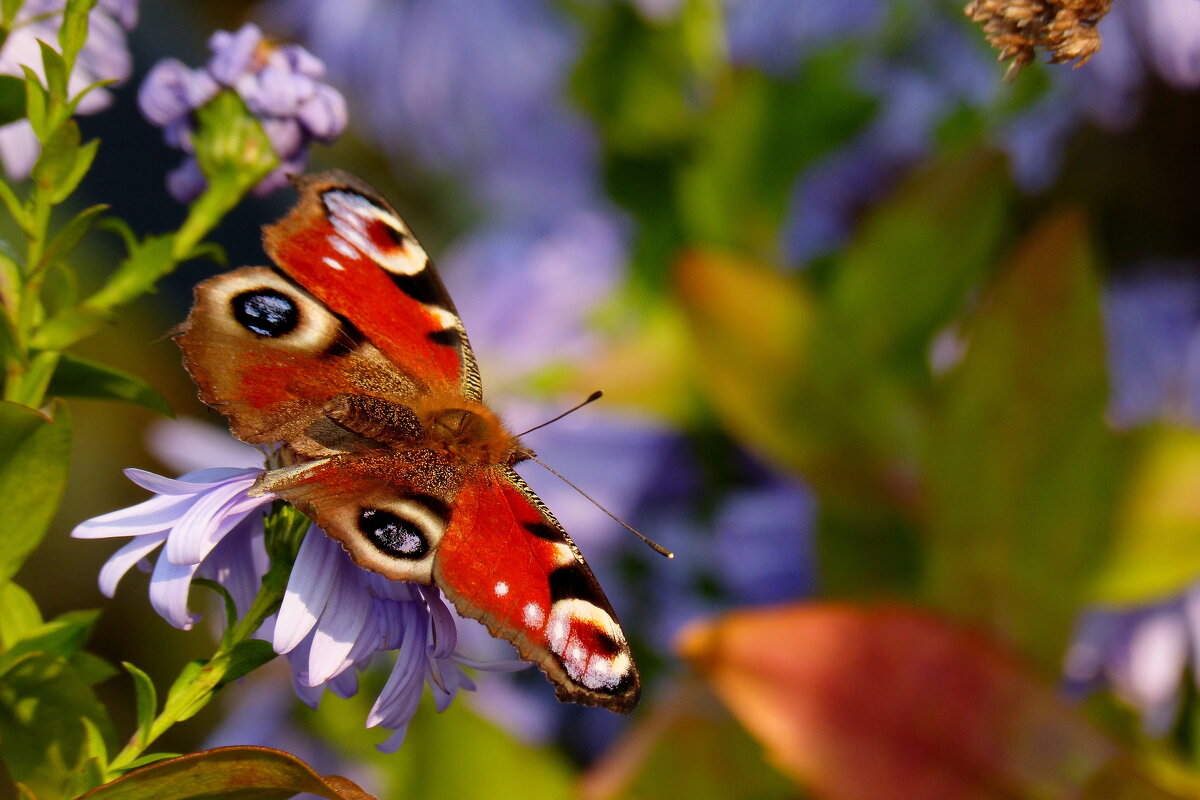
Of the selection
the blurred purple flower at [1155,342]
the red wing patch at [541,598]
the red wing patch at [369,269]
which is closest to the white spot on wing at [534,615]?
the red wing patch at [541,598]

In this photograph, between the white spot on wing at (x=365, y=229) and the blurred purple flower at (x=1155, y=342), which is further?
the blurred purple flower at (x=1155, y=342)

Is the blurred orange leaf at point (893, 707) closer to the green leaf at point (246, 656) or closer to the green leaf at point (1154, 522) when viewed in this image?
the green leaf at point (1154, 522)

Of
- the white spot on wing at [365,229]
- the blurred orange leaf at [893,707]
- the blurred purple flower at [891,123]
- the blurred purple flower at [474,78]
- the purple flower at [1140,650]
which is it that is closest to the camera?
the white spot on wing at [365,229]

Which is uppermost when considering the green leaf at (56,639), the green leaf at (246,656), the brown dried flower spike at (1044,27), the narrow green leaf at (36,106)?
the brown dried flower spike at (1044,27)

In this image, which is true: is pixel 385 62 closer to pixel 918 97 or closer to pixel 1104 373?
pixel 918 97

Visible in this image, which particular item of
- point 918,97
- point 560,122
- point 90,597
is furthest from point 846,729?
point 90,597

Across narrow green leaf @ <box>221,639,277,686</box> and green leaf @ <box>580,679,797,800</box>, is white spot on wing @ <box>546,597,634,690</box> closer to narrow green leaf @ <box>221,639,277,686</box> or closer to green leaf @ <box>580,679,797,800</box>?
narrow green leaf @ <box>221,639,277,686</box>

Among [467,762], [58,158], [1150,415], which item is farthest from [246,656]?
[1150,415]
